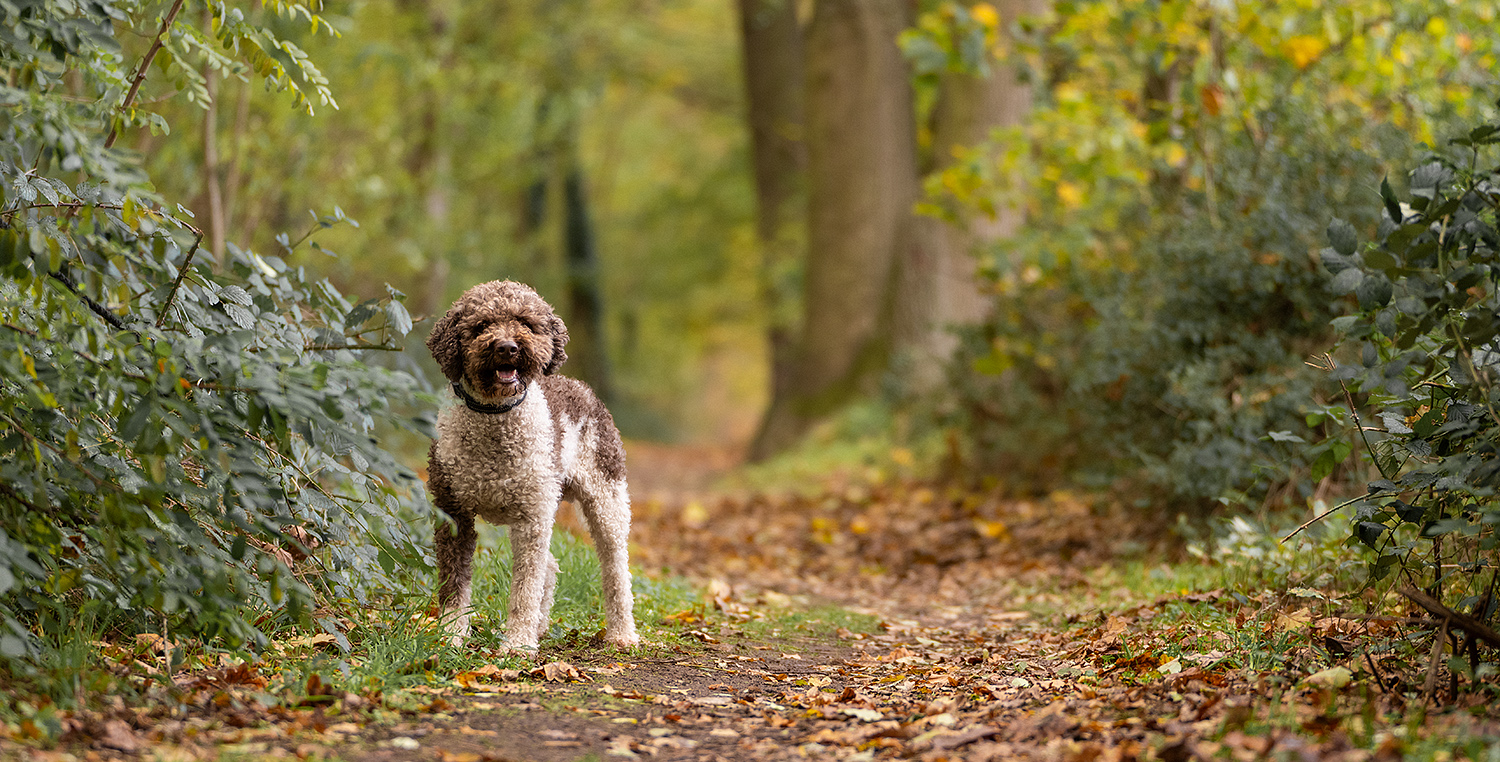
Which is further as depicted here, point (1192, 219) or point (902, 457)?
point (902, 457)

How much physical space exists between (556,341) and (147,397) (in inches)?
60.8

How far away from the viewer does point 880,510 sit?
10.2 m

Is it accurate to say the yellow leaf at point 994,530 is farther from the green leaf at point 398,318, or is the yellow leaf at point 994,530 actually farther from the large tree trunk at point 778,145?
the large tree trunk at point 778,145

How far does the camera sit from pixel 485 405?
4289 millimetres

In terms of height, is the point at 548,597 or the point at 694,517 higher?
the point at 694,517

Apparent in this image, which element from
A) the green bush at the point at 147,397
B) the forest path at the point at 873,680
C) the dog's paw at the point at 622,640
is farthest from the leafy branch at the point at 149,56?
the dog's paw at the point at 622,640

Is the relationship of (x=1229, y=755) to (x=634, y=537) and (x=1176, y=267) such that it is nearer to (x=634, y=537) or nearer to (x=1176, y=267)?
(x=1176, y=267)

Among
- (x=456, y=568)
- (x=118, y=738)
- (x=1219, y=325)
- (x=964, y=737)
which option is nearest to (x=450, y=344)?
(x=456, y=568)

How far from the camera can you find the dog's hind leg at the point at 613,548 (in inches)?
189

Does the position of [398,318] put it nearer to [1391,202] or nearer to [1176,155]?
[1391,202]

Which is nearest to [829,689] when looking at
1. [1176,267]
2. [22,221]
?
[22,221]

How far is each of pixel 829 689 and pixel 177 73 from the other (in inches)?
135

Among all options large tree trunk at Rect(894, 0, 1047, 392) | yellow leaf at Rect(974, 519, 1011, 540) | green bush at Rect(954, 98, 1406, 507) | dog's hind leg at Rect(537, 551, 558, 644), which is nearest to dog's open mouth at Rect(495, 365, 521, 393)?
dog's hind leg at Rect(537, 551, 558, 644)

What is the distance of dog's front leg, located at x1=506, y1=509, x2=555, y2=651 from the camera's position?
14.5ft
